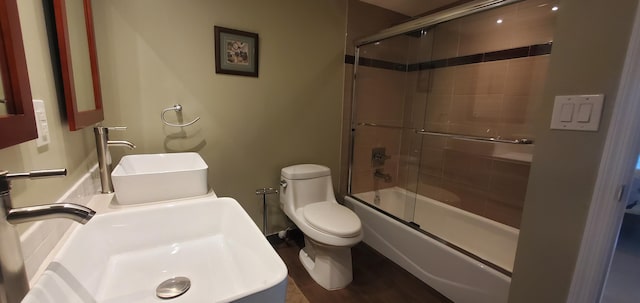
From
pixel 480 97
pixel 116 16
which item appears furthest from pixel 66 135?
pixel 480 97

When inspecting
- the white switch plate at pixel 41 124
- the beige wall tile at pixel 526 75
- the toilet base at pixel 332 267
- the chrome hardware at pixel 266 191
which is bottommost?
the toilet base at pixel 332 267

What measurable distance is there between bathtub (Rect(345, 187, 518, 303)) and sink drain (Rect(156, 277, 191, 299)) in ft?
4.63

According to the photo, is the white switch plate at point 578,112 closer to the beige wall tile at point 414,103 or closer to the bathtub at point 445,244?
the bathtub at point 445,244

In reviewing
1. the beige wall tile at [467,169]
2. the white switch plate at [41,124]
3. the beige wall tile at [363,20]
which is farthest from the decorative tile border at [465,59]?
the white switch plate at [41,124]

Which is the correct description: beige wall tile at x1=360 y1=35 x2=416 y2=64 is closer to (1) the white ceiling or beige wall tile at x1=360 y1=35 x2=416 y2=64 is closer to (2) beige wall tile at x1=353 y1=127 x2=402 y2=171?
(1) the white ceiling

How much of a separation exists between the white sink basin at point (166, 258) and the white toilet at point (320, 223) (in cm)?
79

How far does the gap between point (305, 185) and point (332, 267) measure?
0.59 meters

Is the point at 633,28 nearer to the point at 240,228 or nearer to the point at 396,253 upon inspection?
the point at 240,228

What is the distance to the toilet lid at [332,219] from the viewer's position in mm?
1511

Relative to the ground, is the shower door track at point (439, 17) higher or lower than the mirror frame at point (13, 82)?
higher

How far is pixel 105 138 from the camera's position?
43.1 inches

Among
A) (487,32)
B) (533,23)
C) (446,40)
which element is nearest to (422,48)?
Result: (446,40)

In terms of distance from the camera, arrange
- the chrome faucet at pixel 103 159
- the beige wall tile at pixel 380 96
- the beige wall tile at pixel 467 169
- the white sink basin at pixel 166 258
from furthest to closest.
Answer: the beige wall tile at pixel 380 96 → the beige wall tile at pixel 467 169 → the chrome faucet at pixel 103 159 → the white sink basin at pixel 166 258

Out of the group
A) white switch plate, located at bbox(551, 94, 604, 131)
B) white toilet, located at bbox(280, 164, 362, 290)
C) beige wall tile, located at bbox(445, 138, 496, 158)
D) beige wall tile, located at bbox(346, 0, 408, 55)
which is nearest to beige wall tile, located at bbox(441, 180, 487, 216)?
beige wall tile, located at bbox(445, 138, 496, 158)
